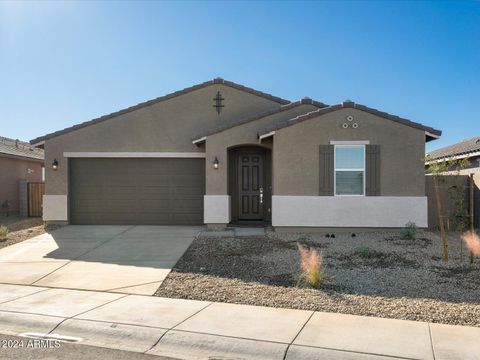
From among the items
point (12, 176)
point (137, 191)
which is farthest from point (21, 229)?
point (12, 176)

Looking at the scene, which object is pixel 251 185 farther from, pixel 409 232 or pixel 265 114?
pixel 409 232

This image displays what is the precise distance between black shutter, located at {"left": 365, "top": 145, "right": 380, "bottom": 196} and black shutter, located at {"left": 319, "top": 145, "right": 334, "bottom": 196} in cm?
101

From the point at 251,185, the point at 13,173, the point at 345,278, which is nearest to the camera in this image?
the point at 345,278

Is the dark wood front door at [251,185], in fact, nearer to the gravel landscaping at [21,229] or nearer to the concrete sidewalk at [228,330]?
the gravel landscaping at [21,229]

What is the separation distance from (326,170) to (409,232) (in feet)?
9.19

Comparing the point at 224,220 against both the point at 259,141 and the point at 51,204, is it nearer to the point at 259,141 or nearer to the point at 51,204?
the point at 259,141

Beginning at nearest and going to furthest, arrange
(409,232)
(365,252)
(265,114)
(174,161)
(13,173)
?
(365,252), (409,232), (265,114), (174,161), (13,173)

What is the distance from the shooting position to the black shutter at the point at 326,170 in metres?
12.9

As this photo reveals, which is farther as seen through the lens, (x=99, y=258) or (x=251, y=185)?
(x=251, y=185)

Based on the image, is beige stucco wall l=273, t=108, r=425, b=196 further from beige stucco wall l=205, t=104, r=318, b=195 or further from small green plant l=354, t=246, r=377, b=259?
small green plant l=354, t=246, r=377, b=259

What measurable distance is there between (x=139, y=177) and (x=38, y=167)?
1087 cm

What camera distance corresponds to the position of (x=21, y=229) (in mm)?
15086

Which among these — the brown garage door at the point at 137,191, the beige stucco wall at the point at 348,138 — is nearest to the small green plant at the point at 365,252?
the beige stucco wall at the point at 348,138

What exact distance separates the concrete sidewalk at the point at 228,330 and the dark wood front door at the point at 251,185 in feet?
28.6
